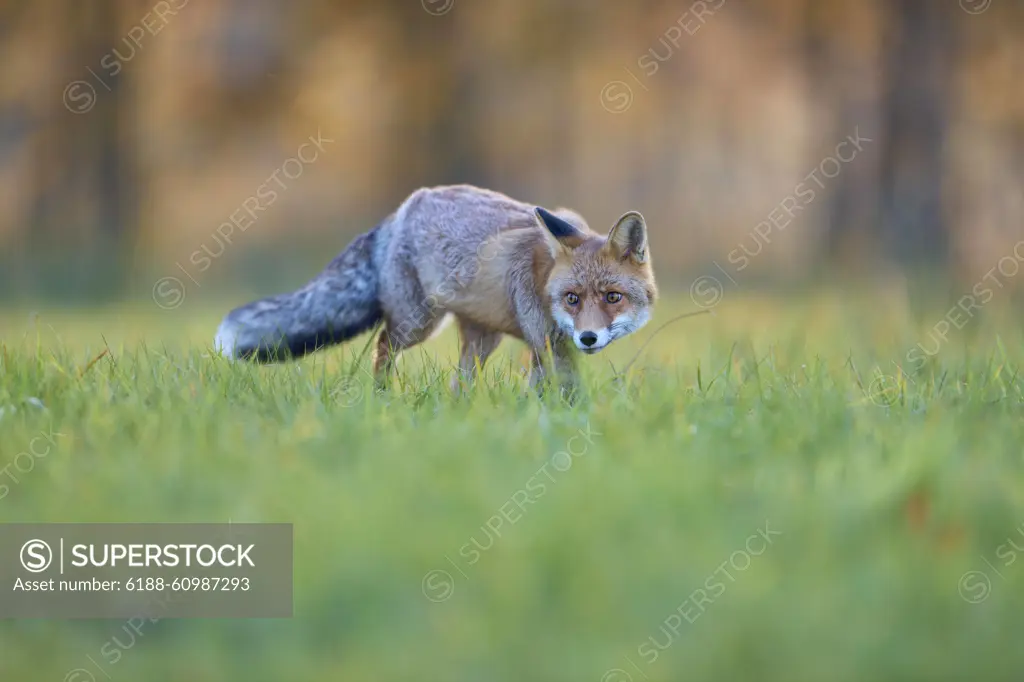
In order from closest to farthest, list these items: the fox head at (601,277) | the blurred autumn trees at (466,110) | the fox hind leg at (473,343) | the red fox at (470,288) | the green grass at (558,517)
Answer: the green grass at (558,517), the fox head at (601,277), the red fox at (470,288), the fox hind leg at (473,343), the blurred autumn trees at (466,110)

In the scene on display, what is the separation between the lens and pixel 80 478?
321 cm

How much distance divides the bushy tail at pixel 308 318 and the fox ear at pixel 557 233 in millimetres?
1381

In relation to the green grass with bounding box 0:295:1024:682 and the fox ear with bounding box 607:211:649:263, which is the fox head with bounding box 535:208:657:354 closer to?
the fox ear with bounding box 607:211:649:263

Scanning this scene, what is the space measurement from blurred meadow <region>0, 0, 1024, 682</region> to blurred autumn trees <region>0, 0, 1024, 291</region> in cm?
8

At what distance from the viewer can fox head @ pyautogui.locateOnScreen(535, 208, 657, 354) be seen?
17.0 feet

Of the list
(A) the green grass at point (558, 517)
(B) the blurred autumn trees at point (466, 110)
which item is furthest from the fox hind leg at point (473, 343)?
(B) the blurred autumn trees at point (466, 110)

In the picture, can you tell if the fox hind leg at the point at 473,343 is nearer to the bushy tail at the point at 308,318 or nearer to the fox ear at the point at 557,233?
the bushy tail at the point at 308,318

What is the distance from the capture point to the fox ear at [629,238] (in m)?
5.23

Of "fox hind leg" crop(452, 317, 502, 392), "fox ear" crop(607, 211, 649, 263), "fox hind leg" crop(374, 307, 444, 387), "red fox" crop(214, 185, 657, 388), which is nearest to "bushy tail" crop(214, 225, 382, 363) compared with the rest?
"red fox" crop(214, 185, 657, 388)

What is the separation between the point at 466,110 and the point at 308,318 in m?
14.4

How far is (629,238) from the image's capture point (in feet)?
17.5

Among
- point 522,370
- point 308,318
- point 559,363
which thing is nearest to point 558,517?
point 522,370

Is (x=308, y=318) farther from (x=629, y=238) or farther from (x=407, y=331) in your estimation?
(x=629, y=238)

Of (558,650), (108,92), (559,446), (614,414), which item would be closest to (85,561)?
(558,650)
